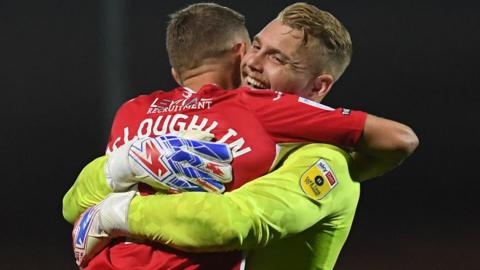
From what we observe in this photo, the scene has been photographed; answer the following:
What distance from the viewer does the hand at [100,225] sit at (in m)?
1.24

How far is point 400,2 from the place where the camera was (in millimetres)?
2674

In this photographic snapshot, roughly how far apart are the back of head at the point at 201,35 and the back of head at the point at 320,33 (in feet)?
0.31

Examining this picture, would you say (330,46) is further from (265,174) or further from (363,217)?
(363,217)

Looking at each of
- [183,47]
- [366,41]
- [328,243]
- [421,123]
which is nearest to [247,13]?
[366,41]

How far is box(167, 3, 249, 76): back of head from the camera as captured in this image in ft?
4.79

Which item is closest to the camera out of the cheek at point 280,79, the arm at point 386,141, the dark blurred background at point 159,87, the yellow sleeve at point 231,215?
the yellow sleeve at point 231,215

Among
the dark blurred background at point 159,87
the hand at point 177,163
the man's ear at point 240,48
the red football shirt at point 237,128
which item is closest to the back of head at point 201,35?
the man's ear at point 240,48

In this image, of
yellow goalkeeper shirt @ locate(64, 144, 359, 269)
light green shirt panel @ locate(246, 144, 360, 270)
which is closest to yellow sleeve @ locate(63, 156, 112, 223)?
yellow goalkeeper shirt @ locate(64, 144, 359, 269)

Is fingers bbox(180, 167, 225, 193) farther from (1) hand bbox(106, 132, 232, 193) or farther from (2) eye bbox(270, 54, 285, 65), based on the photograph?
(2) eye bbox(270, 54, 285, 65)

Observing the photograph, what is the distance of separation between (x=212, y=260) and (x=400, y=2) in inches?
63.1

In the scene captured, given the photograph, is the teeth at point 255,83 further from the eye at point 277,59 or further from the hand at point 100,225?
the hand at point 100,225

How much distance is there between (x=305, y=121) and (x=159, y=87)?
1.38 meters

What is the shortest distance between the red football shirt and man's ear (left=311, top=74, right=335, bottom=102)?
0.14 meters

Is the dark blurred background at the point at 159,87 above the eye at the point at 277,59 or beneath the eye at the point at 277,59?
beneath
